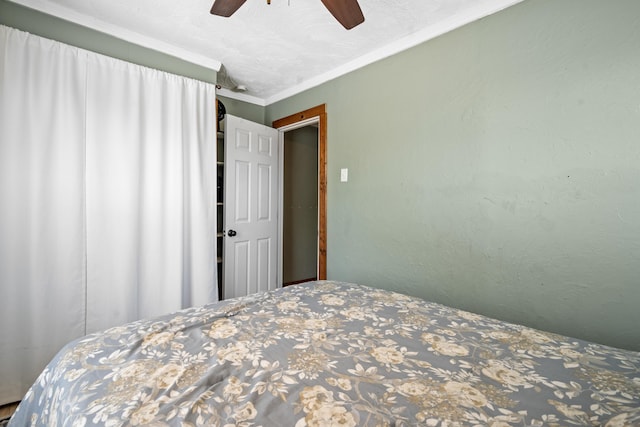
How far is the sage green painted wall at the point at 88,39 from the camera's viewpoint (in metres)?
1.84

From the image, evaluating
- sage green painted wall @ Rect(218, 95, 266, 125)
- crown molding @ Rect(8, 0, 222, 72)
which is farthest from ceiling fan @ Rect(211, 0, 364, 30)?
sage green painted wall @ Rect(218, 95, 266, 125)

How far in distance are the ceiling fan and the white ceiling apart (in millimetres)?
440

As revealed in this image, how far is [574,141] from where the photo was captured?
5.04 ft

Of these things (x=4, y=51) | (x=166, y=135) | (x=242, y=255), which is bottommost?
(x=242, y=255)

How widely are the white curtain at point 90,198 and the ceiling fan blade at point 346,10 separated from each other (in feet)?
5.14

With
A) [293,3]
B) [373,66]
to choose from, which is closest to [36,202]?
[293,3]

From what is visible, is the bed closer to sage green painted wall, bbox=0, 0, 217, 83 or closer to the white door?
the white door

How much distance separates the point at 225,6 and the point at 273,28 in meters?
0.73

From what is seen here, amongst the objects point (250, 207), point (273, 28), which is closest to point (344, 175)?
point (250, 207)

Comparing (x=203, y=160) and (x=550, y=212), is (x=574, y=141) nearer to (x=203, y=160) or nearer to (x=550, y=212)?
(x=550, y=212)

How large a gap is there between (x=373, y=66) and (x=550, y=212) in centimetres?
172

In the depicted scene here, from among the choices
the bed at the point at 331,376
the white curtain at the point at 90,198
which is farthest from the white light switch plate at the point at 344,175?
the bed at the point at 331,376

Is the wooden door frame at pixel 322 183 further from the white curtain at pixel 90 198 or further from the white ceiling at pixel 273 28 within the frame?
the white curtain at pixel 90 198

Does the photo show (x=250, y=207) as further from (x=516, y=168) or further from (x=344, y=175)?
(x=516, y=168)
